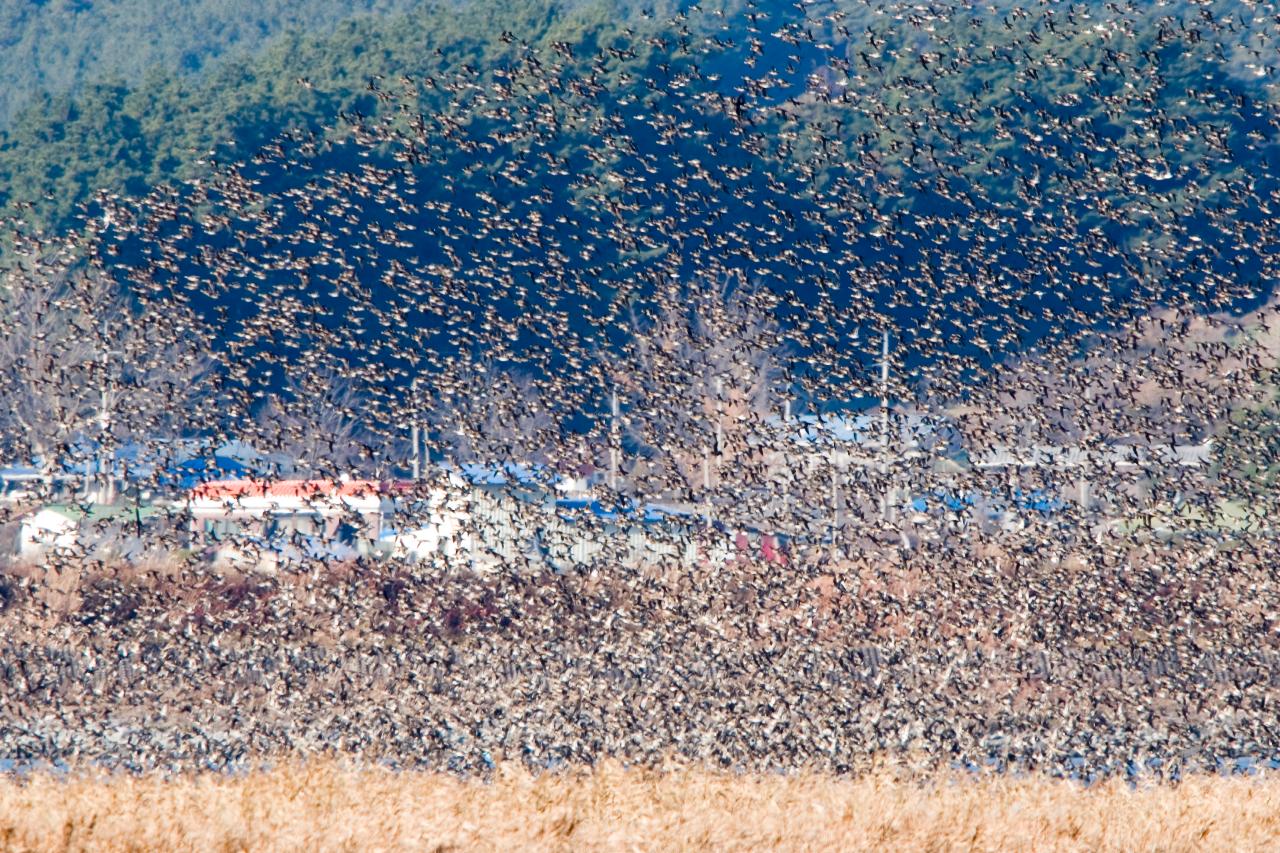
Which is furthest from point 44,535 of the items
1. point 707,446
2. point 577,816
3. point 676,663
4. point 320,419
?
point 577,816

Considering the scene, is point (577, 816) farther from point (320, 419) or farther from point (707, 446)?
point (320, 419)

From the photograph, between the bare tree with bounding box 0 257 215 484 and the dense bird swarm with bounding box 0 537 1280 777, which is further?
the bare tree with bounding box 0 257 215 484

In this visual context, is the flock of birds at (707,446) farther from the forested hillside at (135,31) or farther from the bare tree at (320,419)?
the forested hillside at (135,31)

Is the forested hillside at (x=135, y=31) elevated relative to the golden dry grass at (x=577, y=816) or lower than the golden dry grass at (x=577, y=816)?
elevated

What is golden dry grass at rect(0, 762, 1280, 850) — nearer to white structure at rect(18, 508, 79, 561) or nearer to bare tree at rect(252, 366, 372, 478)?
white structure at rect(18, 508, 79, 561)

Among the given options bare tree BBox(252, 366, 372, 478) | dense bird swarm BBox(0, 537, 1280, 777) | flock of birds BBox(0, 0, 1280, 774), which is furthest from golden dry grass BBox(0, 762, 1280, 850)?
bare tree BBox(252, 366, 372, 478)

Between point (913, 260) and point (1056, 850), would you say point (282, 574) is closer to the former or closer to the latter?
point (1056, 850)

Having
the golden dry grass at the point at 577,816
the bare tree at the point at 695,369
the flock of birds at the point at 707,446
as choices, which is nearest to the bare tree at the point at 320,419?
the flock of birds at the point at 707,446
